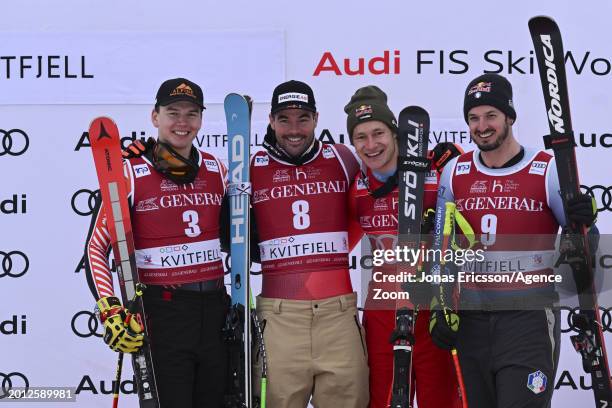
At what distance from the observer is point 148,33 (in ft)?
18.4

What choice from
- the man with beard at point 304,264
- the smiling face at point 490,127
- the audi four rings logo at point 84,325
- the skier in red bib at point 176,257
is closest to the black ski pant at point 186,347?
the skier in red bib at point 176,257

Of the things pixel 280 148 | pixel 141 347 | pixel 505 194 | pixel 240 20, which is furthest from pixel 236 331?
pixel 240 20

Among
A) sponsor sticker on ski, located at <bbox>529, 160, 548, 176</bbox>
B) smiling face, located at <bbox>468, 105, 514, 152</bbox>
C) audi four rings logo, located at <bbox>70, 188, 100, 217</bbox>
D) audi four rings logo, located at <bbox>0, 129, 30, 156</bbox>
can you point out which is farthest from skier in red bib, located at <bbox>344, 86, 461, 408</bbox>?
audi four rings logo, located at <bbox>0, 129, 30, 156</bbox>

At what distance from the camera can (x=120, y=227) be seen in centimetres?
413

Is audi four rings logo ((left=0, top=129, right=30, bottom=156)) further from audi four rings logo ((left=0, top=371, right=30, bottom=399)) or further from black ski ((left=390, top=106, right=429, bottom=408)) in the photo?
black ski ((left=390, top=106, right=429, bottom=408))

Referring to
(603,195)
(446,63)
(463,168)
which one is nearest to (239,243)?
(463,168)

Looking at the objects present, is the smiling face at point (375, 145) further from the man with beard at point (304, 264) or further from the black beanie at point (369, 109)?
the man with beard at point (304, 264)

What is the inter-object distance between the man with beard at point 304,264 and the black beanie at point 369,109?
0.20 meters

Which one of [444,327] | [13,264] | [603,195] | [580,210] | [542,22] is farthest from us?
[13,264]

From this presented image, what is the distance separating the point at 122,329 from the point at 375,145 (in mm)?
1404

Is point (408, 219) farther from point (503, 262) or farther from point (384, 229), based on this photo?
point (503, 262)

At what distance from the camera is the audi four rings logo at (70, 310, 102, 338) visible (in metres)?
5.70

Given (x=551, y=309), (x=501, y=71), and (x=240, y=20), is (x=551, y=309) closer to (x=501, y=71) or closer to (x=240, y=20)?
(x=501, y=71)

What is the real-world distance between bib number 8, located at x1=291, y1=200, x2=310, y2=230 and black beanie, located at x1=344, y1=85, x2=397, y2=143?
1.35 feet
